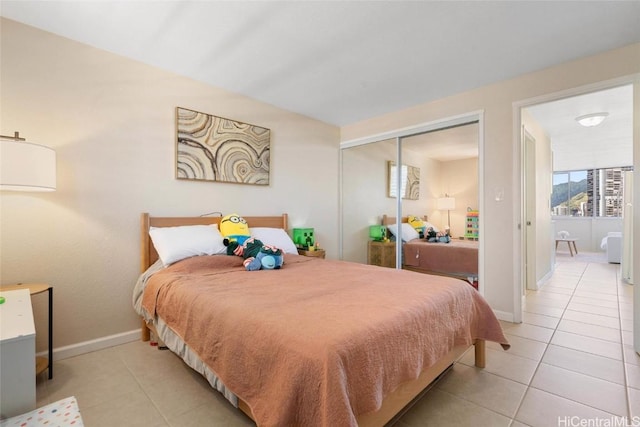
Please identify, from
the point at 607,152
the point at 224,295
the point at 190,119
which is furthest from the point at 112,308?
the point at 607,152

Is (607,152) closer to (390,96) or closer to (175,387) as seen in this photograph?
(390,96)

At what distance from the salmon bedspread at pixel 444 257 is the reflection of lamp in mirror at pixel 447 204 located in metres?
0.28

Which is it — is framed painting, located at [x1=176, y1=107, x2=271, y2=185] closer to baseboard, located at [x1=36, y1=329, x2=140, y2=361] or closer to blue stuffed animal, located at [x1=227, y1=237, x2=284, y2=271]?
blue stuffed animal, located at [x1=227, y1=237, x2=284, y2=271]

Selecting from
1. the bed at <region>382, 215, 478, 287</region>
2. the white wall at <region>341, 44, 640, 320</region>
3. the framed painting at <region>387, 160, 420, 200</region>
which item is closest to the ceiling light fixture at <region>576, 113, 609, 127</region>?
the white wall at <region>341, 44, 640, 320</region>

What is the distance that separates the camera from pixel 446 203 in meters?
3.60

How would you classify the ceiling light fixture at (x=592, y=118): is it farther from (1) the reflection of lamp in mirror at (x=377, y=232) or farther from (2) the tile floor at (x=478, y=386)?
(1) the reflection of lamp in mirror at (x=377, y=232)

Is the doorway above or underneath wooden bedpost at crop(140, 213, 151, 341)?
above

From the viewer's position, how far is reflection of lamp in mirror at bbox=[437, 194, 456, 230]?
3532 millimetres

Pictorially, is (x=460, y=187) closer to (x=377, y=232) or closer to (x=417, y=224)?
(x=417, y=224)

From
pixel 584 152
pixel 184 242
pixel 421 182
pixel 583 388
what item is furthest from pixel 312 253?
pixel 584 152

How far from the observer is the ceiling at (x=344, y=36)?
6.44 ft

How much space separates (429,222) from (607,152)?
203 inches

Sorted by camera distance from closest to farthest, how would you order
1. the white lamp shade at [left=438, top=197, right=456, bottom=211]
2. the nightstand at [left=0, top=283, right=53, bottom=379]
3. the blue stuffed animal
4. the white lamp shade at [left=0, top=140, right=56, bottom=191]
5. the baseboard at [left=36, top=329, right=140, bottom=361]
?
the white lamp shade at [left=0, top=140, right=56, bottom=191]
the nightstand at [left=0, top=283, right=53, bottom=379]
the baseboard at [left=36, top=329, right=140, bottom=361]
the blue stuffed animal
the white lamp shade at [left=438, top=197, right=456, bottom=211]

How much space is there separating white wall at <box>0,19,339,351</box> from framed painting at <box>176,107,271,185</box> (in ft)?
0.32
